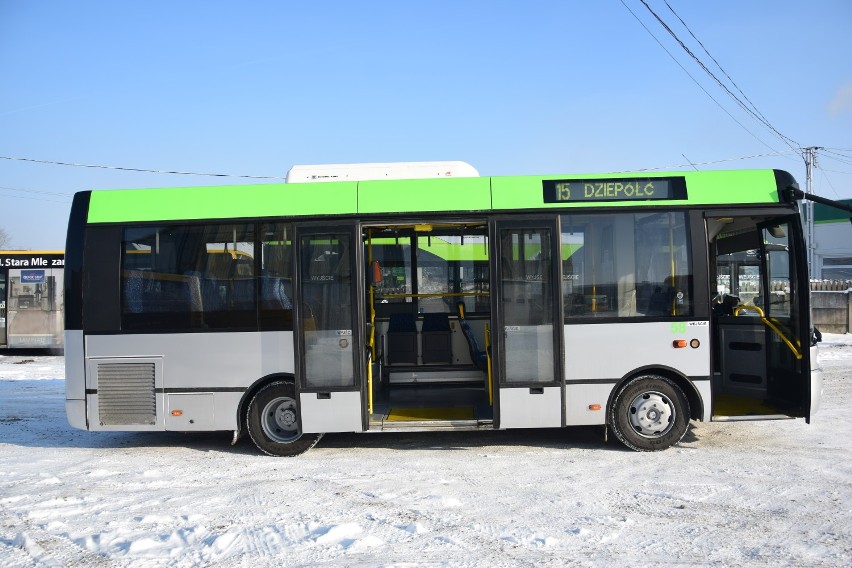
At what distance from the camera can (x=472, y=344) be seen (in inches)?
371

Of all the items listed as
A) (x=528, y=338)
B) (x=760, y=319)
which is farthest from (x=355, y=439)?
(x=760, y=319)

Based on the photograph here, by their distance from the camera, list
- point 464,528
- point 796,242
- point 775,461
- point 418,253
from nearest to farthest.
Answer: point 464,528, point 775,461, point 796,242, point 418,253

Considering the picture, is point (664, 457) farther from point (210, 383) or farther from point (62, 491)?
point (62, 491)

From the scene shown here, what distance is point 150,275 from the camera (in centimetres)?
763

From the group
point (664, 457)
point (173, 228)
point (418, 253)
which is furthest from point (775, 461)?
point (173, 228)

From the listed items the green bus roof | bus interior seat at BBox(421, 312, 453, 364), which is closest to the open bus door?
the green bus roof

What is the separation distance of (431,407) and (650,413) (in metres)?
2.48

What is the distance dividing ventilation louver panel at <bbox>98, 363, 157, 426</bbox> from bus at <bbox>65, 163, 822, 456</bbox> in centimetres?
2

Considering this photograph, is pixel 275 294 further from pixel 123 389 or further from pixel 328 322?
pixel 123 389

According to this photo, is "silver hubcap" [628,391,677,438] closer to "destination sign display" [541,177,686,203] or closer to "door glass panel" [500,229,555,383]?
"door glass panel" [500,229,555,383]

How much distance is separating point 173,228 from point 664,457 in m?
5.69

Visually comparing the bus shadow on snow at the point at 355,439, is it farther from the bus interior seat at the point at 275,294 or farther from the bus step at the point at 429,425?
the bus interior seat at the point at 275,294

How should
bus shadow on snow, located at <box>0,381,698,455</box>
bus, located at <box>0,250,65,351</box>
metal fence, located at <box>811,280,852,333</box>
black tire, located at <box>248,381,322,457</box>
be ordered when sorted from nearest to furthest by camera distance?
black tire, located at <box>248,381,322,457</box>
bus shadow on snow, located at <box>0,381,698,455</box>
bus, located at <box>0,250,65,351</box>
metal fence, located at <box>811,280,852,333</box>

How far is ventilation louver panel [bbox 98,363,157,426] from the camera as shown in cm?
761
